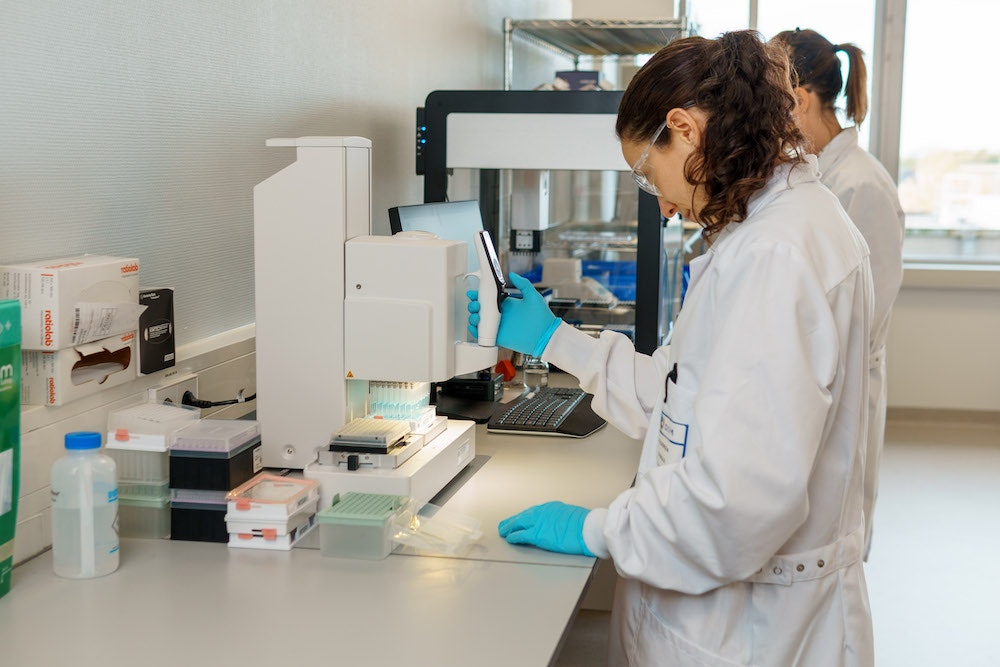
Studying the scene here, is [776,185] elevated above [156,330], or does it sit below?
above

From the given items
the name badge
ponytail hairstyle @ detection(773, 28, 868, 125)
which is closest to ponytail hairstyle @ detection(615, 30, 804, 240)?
the name badge

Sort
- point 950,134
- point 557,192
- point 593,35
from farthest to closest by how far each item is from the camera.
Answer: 1. point 950,134
2. point 593,35
3. point 557,192

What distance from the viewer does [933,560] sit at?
3.63 meters

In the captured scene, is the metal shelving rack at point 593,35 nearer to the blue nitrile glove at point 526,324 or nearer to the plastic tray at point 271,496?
the blue nitrile glove at point 526,324

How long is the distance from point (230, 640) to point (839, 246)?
864mm

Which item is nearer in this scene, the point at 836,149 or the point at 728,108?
the point at 728,108

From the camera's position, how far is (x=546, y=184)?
9.64 ft

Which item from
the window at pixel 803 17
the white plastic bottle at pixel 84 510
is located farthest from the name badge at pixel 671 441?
the window at pixel 803 17

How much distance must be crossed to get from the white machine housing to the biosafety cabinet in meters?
1.05

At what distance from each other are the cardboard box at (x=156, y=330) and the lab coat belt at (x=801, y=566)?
3.32 ft

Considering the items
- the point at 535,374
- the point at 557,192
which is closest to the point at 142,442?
the point at 535,374

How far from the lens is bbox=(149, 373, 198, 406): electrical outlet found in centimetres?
167

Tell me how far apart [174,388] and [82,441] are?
1.45ft

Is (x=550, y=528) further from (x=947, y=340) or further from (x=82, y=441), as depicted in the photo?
(x=947, y=340)
